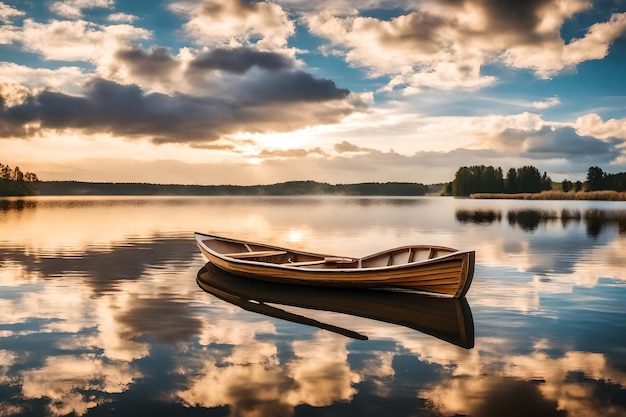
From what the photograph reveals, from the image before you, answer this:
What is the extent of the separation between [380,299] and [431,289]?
177cm

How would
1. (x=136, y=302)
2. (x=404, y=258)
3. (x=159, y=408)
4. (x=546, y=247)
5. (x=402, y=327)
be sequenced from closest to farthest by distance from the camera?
(x=159, y=408) → (x=402, y=327) → (x=136, y=302) → (x=404, y=258) → (x=546, y=247)

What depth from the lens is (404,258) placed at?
68.6ft

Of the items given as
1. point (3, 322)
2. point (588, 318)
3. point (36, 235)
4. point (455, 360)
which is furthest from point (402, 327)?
point (36, 235)

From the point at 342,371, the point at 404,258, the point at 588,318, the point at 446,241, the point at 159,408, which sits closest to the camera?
the point at 159,408

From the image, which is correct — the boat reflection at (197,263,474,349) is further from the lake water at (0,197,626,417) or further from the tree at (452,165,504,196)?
the tree at (452,165,504,196)

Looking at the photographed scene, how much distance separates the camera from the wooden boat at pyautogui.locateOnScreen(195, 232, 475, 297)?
1688 cm

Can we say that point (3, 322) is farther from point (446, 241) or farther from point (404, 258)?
point (446, 241)

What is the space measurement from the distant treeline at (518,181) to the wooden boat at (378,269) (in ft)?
567

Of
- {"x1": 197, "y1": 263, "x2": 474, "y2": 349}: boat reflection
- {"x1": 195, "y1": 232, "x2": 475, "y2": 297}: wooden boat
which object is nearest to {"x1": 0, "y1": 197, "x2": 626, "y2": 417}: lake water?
{"x1": 197, "y1": 263, "x2": 474, "y2": 349}: boat reflection

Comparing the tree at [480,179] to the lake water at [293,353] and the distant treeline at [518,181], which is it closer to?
the distant treeline at [518,181]

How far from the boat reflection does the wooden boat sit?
17.3 inches

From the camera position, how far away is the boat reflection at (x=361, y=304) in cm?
1427

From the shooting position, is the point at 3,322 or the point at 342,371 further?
the point at 3,322

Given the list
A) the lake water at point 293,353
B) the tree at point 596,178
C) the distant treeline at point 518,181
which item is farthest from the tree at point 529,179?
the lake water at point 293,353
